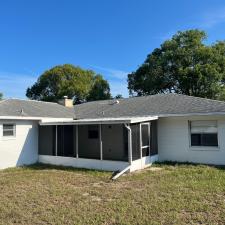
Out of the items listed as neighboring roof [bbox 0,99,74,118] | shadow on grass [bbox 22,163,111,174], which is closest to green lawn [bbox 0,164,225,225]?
shadow on grass [bbox 22,163,111,174]

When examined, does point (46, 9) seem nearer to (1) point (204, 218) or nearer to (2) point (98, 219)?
(2) point (98, 219)

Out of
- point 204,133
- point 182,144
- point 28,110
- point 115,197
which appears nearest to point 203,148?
point 204,133

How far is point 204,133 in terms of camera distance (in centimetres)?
1341

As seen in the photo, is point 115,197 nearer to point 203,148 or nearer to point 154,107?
point 203,148

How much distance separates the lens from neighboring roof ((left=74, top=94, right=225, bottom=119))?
44.4ft

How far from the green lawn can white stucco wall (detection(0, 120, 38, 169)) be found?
6.53 ft

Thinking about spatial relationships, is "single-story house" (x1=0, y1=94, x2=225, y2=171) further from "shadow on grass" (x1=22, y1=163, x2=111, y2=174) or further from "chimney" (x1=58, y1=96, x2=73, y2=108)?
"chimney" (x1=58, y1=96, x2=73, y2=108)

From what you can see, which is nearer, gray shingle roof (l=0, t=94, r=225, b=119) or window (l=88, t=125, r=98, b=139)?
gray shingle roof (l=0, t=94, r=225, b=119)

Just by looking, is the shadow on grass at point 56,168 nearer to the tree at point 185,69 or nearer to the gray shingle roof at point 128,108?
the gray shingle roof at point 128,108

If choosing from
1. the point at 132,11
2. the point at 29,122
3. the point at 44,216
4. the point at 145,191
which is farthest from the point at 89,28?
the point at 44,216

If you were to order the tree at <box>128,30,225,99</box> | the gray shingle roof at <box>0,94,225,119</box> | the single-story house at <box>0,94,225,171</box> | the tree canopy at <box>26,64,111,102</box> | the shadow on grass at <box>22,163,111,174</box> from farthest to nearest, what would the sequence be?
1. the tree canopy at <box>26,64,111,102</box>
2. the tree at <box>128,30,225,99</box>
3. the gray shingle roof at <box>0,94,225,119</box>
4. the single-story house at <box>0,94,225,171</box>
5. the shadow on grass at <box>22,163,111,174</box>

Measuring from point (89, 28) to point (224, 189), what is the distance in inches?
557

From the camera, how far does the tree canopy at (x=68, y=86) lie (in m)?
41.3

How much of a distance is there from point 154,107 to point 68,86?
2762 cm
